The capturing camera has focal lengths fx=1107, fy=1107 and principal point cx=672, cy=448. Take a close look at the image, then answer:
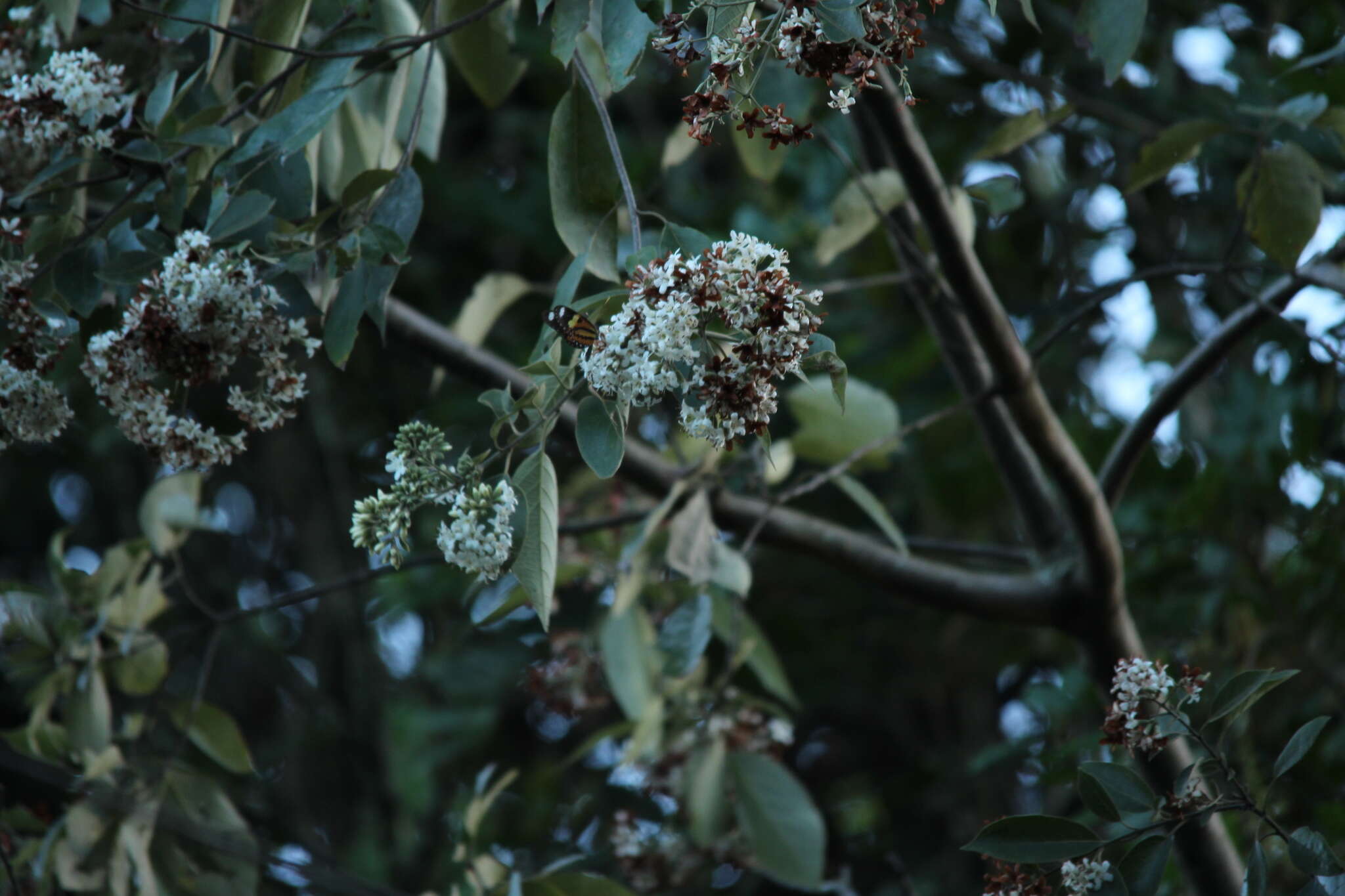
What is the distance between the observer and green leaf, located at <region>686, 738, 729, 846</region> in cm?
140

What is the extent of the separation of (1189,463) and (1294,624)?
1.24ft

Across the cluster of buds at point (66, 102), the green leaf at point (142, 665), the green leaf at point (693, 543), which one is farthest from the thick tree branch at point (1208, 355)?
the green leaf at point (142, 665)

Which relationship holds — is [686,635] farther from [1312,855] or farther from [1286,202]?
[1286,202]

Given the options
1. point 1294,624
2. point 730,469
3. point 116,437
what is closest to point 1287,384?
point 1294,624

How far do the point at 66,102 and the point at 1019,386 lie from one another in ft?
3.11

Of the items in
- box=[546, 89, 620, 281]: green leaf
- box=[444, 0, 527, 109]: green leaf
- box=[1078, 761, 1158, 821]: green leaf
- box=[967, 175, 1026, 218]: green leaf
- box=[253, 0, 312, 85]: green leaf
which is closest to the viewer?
box=[1078, 761, 1158, 821]: green leaf

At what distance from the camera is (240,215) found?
2.43ft

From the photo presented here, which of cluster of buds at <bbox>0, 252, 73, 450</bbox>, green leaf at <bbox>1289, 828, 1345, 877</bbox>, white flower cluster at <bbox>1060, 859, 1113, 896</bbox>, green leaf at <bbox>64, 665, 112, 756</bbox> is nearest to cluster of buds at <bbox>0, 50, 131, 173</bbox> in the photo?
cluster of buds at <bbox>0, 252, 73, 450</bbox>

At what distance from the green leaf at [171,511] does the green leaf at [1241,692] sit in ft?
3.74

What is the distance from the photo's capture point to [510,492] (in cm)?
64

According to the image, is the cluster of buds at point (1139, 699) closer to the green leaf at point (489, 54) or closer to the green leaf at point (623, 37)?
the green leaf at point (623, 37)

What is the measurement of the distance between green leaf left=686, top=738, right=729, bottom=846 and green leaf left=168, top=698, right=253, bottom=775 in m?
0.53

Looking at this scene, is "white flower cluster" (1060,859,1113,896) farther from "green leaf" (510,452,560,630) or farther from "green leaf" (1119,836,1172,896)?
"green leaf" (510,452,560,630)

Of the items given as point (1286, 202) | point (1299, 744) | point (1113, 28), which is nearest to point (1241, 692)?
point (1299, 744)
